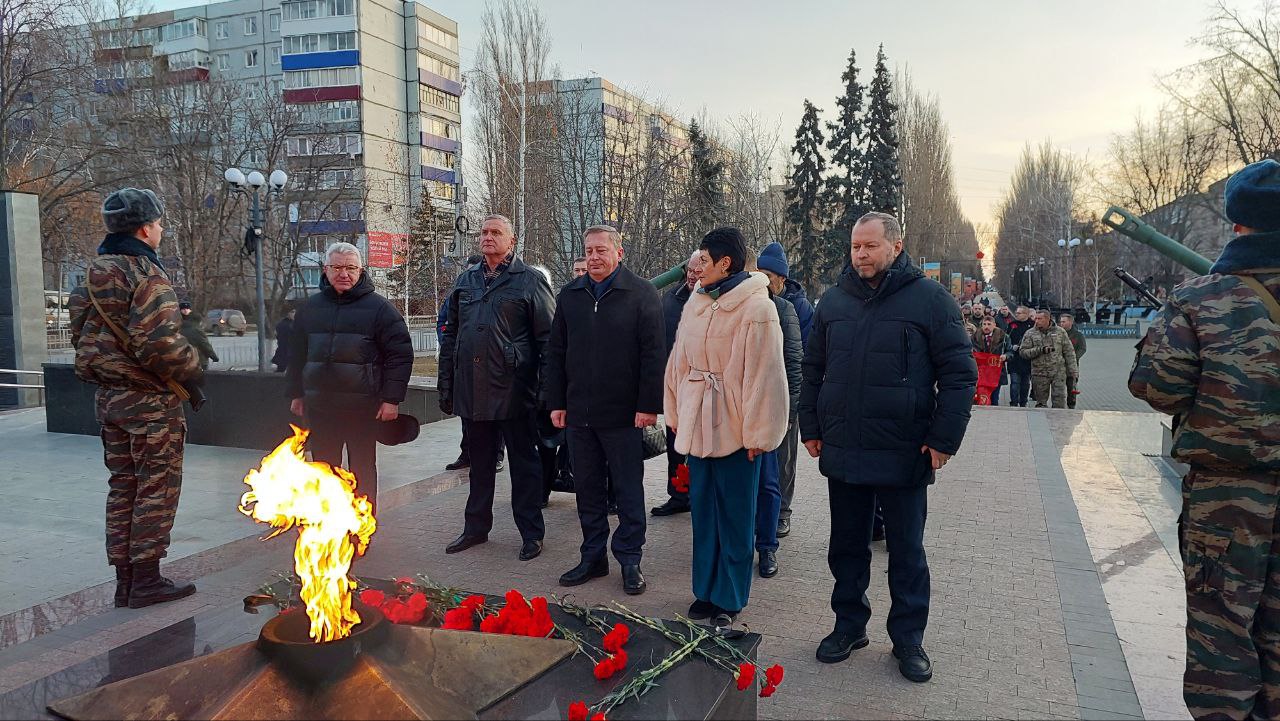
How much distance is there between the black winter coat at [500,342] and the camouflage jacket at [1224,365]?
3.56 m

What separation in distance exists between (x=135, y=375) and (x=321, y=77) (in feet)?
205

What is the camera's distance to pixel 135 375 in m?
4.26

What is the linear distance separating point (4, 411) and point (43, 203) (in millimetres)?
12144

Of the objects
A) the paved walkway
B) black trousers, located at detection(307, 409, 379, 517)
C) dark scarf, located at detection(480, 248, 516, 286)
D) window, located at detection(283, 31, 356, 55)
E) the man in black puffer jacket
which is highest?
window, located at detection(283, 31, 356, 55)

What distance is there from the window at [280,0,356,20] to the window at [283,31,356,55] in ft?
4.93

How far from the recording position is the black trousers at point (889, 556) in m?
3.62

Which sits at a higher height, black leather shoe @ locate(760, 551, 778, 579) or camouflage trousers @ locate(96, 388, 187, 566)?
camouflage trousers @ locate(96, 388, 187, 566)

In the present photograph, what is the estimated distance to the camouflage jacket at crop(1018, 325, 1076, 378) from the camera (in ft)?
40.0

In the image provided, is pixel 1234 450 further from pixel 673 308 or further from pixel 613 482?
pixel 673 308

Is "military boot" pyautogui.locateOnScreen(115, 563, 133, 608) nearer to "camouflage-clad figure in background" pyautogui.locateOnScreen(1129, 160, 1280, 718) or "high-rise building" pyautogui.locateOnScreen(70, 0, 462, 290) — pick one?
"camouflage-clad figure in background" pyautogui.locateOnScreen(1129, 160, 1280, 718)

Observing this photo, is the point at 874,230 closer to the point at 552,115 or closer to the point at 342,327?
the point at 342,327

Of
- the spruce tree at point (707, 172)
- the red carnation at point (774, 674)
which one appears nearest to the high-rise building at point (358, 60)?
the spruce tree at point (707, 172)

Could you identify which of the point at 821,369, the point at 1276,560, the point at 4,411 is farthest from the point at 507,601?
the point at 4,411

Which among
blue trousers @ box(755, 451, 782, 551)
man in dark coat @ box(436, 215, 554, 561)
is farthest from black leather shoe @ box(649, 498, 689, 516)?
blue trousers @ box(755, 451, 782, 551)
